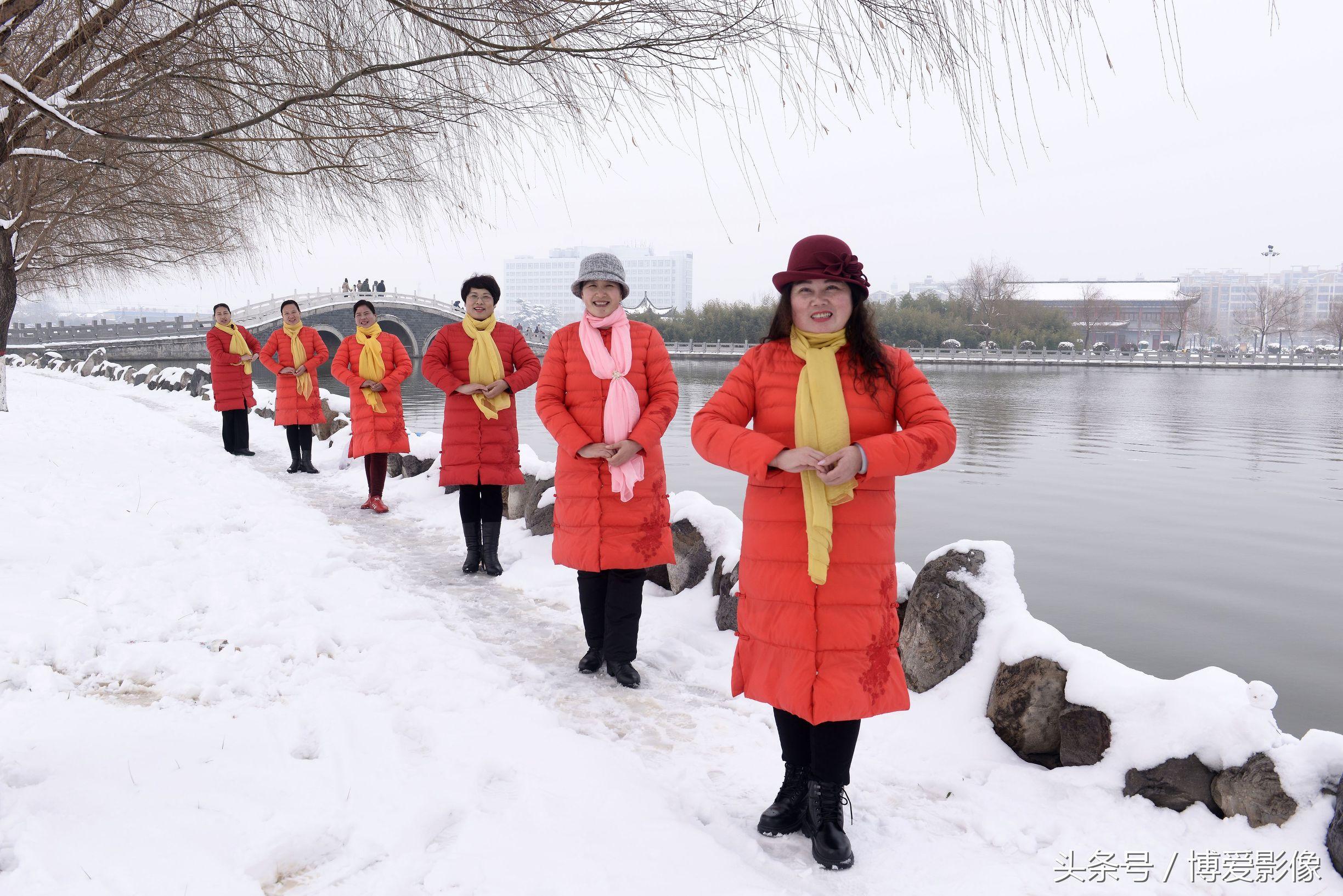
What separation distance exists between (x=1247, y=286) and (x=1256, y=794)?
194191 millimetres

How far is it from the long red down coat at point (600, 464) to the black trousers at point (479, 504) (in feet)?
5.35

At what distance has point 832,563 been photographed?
227 cm

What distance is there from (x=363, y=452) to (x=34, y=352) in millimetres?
40062

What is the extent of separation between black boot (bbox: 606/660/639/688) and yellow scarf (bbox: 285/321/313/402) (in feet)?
20.2

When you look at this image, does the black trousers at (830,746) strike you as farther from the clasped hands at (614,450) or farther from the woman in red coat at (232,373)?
the woman in red coat at (232,373)

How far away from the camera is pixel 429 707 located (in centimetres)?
303

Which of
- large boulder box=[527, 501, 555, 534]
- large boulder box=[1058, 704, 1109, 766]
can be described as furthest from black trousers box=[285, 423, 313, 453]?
large boulder box=[1058, 704, 1109, 766]

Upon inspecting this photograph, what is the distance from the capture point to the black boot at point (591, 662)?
354 centimetres

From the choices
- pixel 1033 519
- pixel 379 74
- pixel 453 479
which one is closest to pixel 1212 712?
pixel 379 74

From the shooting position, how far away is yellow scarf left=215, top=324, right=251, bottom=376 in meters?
9.21

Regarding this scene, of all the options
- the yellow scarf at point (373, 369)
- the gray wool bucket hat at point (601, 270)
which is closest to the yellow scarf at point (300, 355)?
the yellow scarf at point (373, 369)

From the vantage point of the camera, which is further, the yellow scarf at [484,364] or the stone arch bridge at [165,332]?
the stone arch bridge at [165,332]

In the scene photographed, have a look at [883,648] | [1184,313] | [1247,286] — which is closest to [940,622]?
[883,648]

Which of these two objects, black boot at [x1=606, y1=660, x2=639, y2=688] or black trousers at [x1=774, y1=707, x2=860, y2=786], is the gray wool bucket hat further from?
black trousers at [x1=774, y1=707, x2=860, y2=786]
